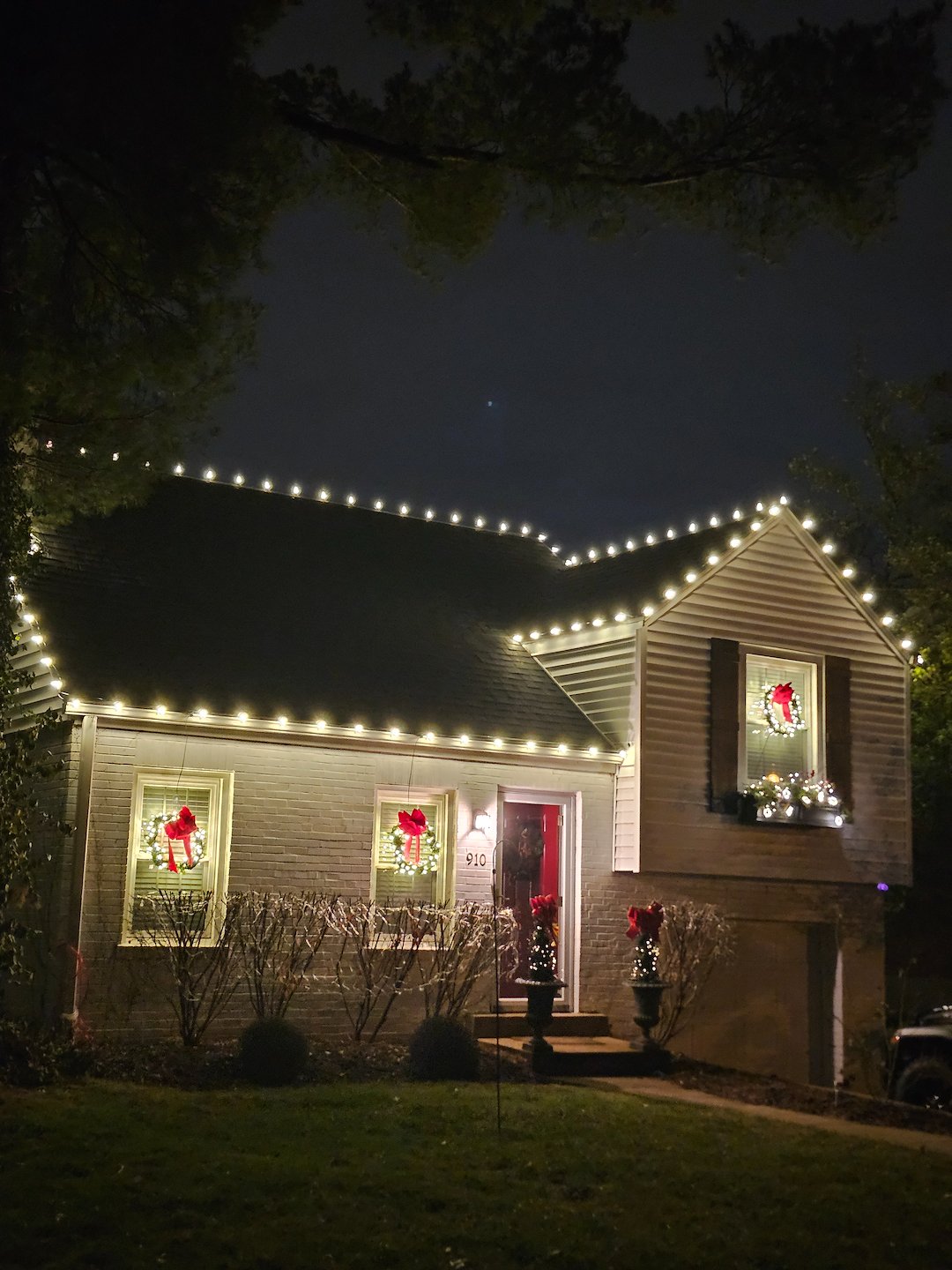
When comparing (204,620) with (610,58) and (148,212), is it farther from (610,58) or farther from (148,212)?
(610,58)

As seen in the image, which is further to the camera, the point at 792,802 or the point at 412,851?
the point at 792,802

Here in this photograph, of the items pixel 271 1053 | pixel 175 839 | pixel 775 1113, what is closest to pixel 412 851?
pixel 175 839

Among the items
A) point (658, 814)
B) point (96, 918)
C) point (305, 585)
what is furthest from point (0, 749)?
point (658, 814)

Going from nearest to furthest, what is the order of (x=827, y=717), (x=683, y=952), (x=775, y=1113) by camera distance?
(x=775, y=1113)
(x=683, y=952)
(x=827, y=717)

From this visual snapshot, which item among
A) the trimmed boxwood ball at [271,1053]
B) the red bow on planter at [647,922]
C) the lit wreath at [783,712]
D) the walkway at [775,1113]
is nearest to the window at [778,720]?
the lit wreath at [783,712]

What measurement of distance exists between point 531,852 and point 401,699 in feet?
7.35

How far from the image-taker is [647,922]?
13203mm

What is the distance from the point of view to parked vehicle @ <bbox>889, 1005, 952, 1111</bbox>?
39.2ft

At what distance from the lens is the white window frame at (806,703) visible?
15.5m

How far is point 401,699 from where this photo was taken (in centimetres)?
1430

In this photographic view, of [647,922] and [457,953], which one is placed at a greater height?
[647,922]

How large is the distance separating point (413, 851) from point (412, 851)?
0.7 inches

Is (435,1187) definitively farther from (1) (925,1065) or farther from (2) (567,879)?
(2) (567,879)

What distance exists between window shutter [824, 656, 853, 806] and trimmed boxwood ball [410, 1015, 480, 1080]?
5909 millimetres
